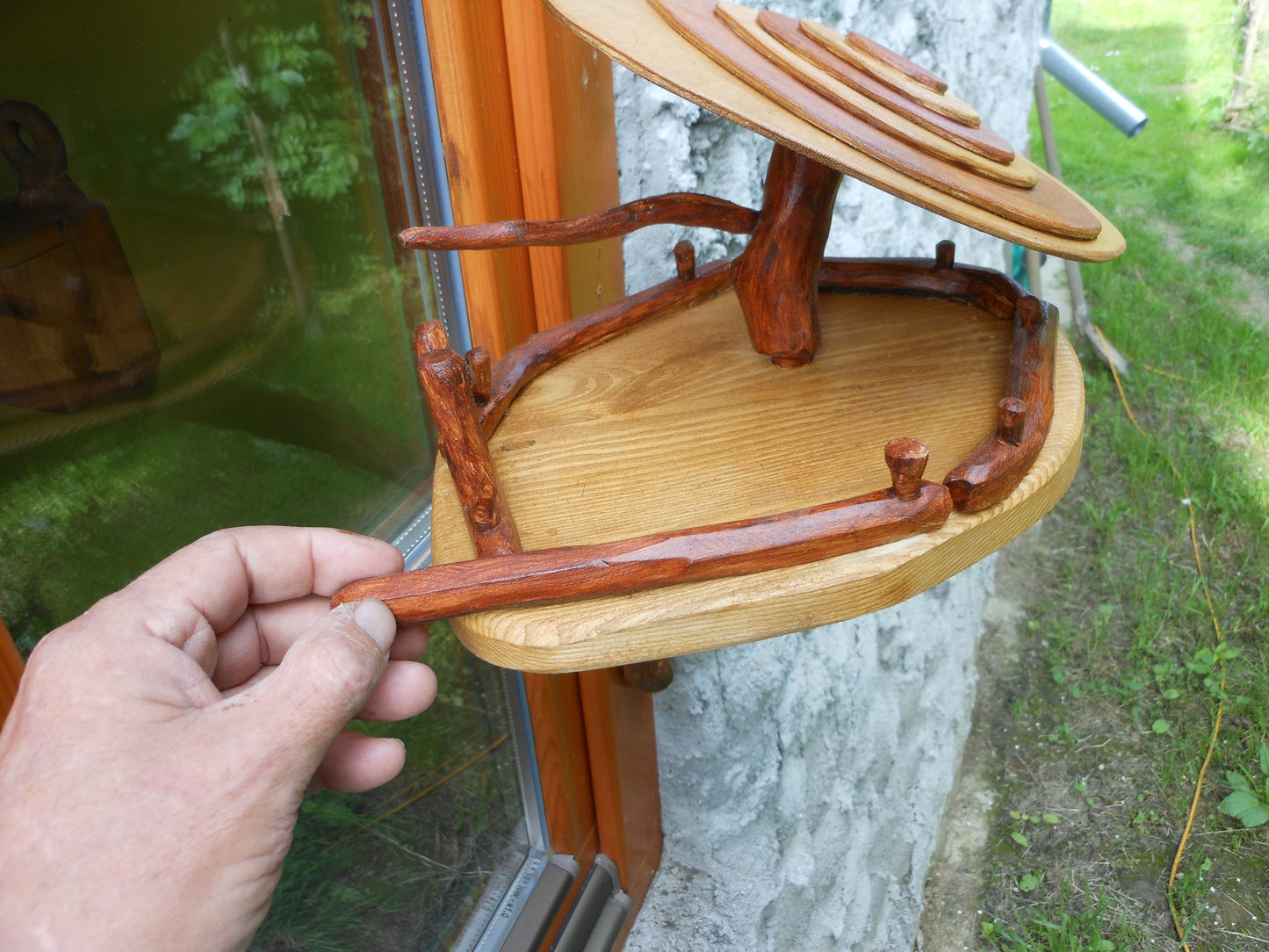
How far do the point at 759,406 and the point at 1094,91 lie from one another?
5.94 feet

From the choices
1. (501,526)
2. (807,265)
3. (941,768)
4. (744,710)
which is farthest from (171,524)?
(941,768)

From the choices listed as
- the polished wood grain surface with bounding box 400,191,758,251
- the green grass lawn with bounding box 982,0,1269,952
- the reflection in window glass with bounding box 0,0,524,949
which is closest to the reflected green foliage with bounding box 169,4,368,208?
the reflection in window glass with bounding box 0,0,524,949

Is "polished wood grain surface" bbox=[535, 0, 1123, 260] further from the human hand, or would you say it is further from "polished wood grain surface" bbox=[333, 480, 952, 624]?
the human hand

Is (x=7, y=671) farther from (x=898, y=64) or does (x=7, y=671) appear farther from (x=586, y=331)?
(x=898, y=64)

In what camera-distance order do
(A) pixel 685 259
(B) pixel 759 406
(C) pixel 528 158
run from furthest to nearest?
(C) pixel 528 158 → (A) pixel 685 259 → (B) pixel 759 406

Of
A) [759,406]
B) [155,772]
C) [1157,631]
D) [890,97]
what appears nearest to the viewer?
[155,772]

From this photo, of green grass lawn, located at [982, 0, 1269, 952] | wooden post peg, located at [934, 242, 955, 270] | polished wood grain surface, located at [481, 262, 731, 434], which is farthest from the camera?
green grass lawn, located at [982, 0, 1269, 952]

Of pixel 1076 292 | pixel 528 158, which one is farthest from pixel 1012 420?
pixel 1076 292

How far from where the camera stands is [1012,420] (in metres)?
0.49

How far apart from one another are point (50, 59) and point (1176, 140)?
14.3 ft

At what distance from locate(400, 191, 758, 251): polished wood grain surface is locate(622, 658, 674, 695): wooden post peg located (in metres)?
0.53

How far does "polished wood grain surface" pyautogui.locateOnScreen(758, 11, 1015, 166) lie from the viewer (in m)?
0.48

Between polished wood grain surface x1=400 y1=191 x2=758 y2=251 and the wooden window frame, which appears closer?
polished wood grain surface x1=400 y1=191 x2=758 y2=251

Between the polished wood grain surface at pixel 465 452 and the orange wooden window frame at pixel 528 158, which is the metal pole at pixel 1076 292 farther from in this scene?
the polished wood grain surface at pixel 465 452
